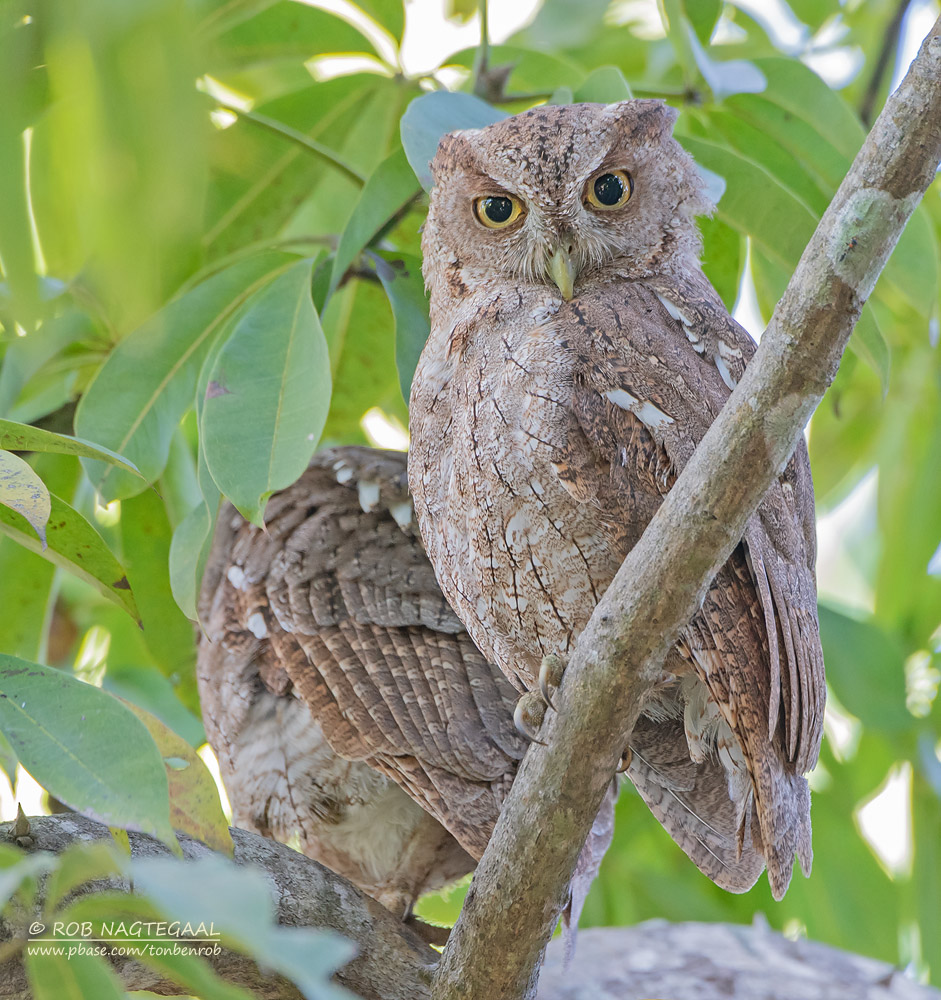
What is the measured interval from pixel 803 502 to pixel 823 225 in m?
0.46

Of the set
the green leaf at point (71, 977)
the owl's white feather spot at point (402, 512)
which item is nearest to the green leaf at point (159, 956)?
the green leaf at point (71, 977)

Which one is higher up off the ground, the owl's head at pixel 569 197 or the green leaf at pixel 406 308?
the owl's head at pixel 569 197

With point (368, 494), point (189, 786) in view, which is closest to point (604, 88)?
point (368, 494)

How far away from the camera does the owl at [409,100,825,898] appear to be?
1150 millimetres

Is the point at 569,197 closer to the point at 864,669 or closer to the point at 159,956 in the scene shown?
the point at 159,956

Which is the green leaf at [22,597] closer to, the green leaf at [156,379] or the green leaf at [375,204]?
the green leaf at [156,379]

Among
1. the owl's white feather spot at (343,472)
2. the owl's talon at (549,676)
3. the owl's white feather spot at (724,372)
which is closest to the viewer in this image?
the owl's talon at (549,676)

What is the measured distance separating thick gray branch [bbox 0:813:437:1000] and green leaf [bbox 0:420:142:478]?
Result: 0.43m

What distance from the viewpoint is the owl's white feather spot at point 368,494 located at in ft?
5.82

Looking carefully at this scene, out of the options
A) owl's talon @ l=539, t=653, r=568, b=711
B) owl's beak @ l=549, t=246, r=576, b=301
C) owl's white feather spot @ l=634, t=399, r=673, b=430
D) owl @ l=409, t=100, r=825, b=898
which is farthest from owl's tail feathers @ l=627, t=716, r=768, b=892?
owl's beak @ l=549, t=246, r=576, b=301

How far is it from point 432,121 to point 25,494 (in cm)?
78

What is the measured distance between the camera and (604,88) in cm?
154

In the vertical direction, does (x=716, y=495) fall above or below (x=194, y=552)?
above

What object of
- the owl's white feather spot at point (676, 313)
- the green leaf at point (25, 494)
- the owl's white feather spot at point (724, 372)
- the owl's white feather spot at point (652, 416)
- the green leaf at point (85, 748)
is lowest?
the green leaf at point (85, 748)
